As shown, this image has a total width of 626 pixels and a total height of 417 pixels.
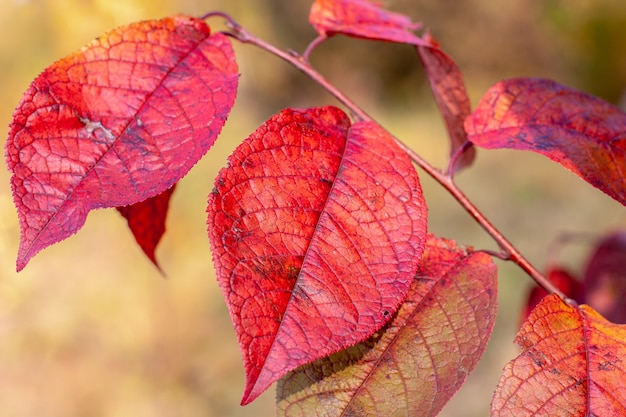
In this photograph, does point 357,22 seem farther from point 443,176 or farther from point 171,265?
point 171,265

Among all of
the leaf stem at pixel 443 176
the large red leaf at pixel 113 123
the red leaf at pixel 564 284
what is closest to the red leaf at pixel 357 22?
the leaf stem at pixel 443 176

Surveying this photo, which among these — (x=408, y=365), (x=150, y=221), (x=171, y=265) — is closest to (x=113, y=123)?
(x=150, y=221)

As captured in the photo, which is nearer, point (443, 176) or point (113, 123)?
point (113, 123)

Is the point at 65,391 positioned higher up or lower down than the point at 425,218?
lower down

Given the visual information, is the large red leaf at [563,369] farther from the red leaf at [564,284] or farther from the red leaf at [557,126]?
the red leaf at [564,284]

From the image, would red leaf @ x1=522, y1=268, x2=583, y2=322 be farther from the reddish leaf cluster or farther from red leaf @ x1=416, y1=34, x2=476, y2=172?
red leaf @ x1=416, y1=34, x2=476, y2=172

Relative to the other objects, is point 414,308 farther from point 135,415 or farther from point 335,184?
point 135,415

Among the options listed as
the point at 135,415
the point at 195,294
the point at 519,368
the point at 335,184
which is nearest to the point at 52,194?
the point at 335,184
